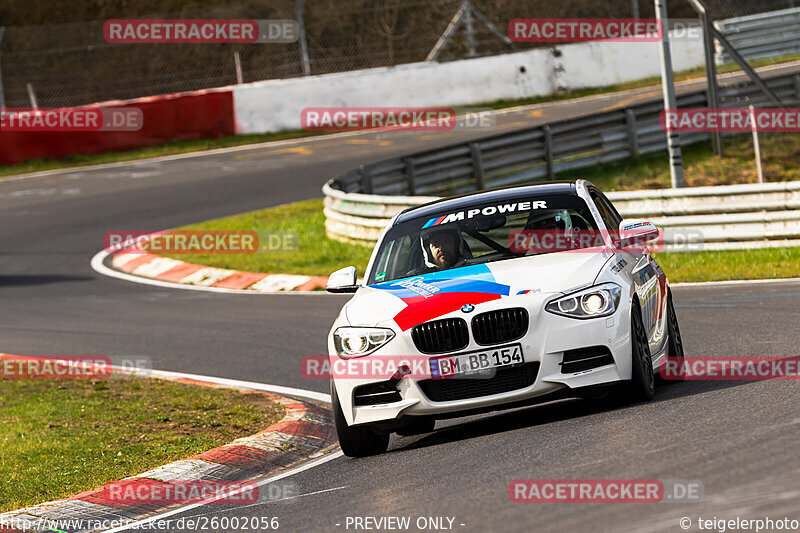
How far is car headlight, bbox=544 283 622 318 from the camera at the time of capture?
792 cm

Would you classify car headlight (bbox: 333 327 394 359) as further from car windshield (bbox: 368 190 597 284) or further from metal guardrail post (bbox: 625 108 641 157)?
metal guardrail post (bbox: 625 108 641 157)

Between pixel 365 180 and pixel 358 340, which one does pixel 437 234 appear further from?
pixel 365 180

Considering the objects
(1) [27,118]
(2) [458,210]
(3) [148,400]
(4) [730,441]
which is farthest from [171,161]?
(4) [730,441]

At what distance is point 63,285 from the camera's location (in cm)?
2016

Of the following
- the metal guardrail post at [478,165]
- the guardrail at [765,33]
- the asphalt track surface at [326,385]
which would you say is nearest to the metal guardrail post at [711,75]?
the metal guardrail post at [478,165]

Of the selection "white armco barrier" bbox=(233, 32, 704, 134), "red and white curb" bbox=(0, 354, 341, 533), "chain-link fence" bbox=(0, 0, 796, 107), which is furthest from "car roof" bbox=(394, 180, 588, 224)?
"chain-link fence" bbox=(0, 0, 796, 107)

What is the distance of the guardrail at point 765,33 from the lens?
39.6m

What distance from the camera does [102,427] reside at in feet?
35.3

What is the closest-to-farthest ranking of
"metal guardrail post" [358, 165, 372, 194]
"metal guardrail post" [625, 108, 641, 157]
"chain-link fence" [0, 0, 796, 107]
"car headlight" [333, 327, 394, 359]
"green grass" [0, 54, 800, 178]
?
"car headlight" [333, 327, 394, 359] → "metal guardrail post" [358, 165, 372, 194] → "metal guardrail post" [625, 108, 641, 157] → "green grass" [0, 54, 800, 178] → "chain-link fence" [0, 0, 796, 107]

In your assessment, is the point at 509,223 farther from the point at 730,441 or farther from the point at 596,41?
the point at 596,41

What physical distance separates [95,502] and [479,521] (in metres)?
3.02

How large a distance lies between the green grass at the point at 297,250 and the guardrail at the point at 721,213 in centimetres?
437

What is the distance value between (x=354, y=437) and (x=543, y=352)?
4.65 ft

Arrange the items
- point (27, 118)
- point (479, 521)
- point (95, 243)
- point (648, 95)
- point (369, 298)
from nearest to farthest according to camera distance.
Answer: point (479, 521) < point (369, 298) < point (95, 243) < point (27, 118) < point (648, 95)
